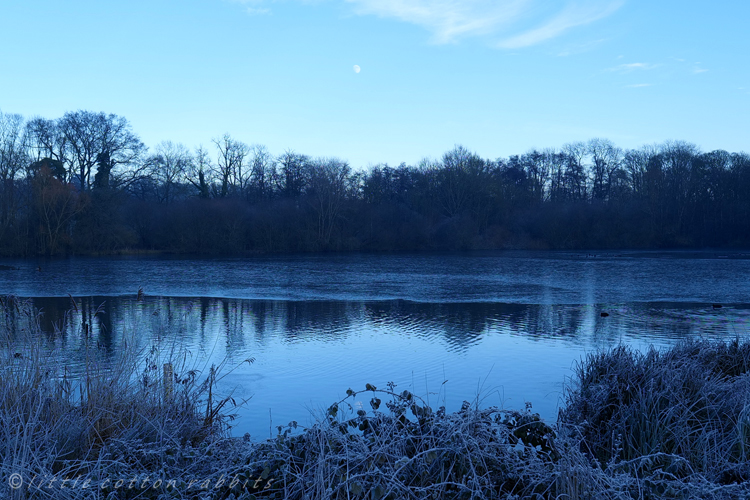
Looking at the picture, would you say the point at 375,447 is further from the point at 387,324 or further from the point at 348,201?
the point at 348,201

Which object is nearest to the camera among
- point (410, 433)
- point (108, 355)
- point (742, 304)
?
point (410, 433)

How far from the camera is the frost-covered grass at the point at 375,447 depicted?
407 centimetres

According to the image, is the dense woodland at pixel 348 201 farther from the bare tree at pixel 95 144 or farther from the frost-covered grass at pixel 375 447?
the frost-covered grass at pixel 375 447

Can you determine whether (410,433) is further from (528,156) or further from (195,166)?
(528,156)

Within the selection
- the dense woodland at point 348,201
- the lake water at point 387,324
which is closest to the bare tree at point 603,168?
the dense woodland at point 348,201

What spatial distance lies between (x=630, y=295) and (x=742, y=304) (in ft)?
11.9

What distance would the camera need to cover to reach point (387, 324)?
596 inches

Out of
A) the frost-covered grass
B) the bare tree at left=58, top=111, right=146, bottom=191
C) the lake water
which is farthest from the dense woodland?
the frost-covered grass

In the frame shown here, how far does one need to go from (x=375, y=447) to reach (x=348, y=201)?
59.9 m

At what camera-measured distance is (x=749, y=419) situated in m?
5.48

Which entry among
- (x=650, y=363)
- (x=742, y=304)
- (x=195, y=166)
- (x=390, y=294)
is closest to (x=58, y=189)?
(x=195, y=166)

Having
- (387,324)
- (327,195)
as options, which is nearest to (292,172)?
(327,195)

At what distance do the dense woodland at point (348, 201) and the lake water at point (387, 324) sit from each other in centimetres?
2270

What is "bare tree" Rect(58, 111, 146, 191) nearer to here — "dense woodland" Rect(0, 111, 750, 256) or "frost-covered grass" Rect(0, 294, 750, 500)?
"dense woodland" Rect(0, 111, 750, 256)
